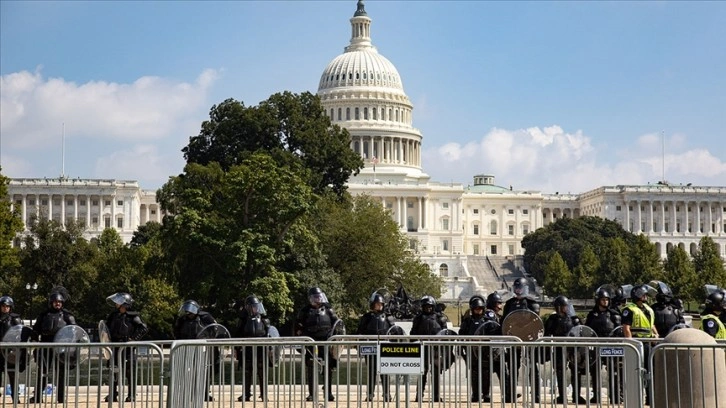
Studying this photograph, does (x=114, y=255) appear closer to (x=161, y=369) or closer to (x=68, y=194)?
(x=161, y=369)

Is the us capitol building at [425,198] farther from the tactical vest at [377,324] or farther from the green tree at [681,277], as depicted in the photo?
the tactical vest at [377,324]

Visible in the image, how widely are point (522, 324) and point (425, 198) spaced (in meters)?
140

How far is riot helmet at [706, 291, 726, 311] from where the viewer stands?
2311cm

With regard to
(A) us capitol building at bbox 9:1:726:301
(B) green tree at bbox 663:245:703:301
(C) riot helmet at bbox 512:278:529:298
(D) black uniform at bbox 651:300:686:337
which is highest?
(A) us capitol building at bbox 9:1:726:301

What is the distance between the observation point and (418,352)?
685 inches

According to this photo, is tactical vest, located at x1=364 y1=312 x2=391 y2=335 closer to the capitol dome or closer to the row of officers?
the row of officers

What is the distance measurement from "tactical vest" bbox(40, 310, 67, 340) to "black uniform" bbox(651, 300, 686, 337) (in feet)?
32.8

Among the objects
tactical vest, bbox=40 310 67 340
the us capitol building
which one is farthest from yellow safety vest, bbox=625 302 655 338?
the us capitol building

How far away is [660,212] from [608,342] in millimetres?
156604

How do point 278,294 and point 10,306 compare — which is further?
point 278,294

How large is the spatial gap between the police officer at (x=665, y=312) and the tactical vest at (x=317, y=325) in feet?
19.0

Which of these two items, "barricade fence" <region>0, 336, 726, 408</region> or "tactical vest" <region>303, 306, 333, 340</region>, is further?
"tactical vest" <region>303, 306, 333, 340</region>

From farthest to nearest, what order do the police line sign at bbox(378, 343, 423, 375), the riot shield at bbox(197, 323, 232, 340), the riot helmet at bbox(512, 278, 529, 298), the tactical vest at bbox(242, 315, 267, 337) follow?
the riot helmet at bbox(512, 278, 529, 298) < the tactical vest at bbox(242, 315, 267, 337) < the riot shield at bbox(197, 323, 232, 340) < the police line sign at bbox(378, 343, 423, 375)

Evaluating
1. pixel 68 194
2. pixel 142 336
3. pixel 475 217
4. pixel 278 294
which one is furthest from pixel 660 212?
pixel 142 336
